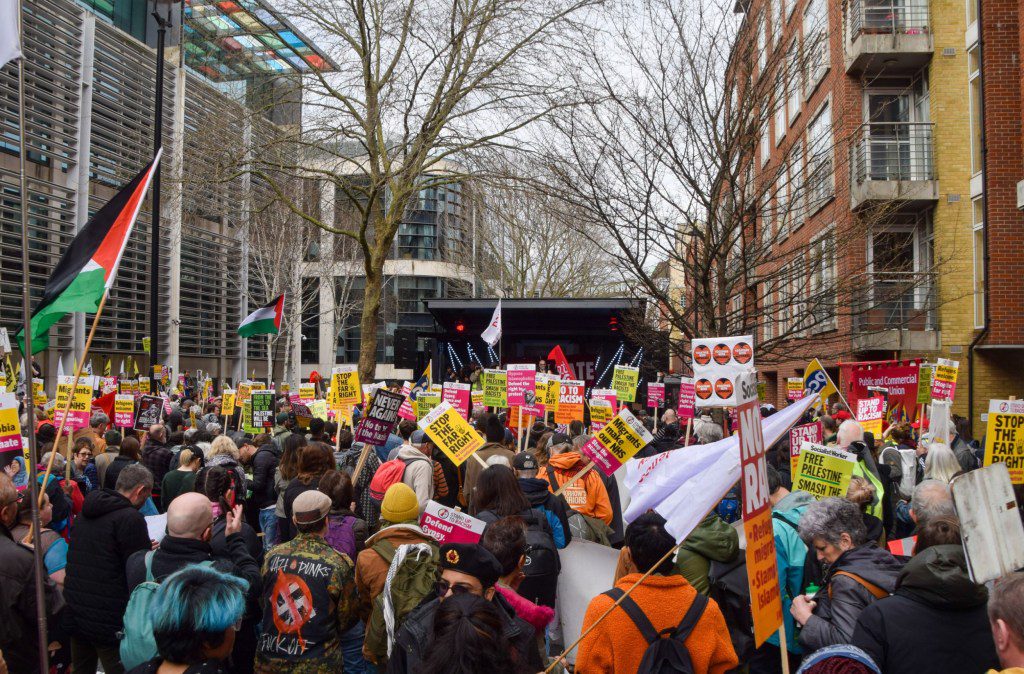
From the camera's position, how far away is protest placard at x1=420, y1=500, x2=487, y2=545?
4.84 meters

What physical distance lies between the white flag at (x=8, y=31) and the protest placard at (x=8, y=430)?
12.0 feet

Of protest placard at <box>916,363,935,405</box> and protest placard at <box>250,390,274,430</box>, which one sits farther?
protest placard at <box>250,390,274,430</box>

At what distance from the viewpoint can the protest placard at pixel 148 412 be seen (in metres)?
12.3

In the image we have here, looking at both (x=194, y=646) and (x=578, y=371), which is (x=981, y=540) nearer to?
(x=194, y=646)

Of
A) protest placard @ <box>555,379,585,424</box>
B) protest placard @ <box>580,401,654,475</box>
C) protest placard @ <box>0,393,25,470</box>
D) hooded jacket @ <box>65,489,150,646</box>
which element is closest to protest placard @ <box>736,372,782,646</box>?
protest placard @ <box>580,401,654,475</box>

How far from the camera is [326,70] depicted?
19.5m

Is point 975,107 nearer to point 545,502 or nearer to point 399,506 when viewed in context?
point 545,502

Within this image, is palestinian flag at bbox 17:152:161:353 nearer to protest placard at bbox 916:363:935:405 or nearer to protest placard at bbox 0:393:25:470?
protest placard at bbox 0:393:25:470

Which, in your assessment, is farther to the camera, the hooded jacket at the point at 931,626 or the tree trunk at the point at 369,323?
the tree trunk at the point at 369,323

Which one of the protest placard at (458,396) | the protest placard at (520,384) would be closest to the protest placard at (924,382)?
the protest placard at (520,384)

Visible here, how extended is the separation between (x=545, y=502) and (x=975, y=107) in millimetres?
18250

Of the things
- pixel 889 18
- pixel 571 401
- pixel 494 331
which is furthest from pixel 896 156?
pixel 571 401

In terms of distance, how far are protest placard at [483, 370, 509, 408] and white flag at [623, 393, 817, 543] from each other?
26.5 feet

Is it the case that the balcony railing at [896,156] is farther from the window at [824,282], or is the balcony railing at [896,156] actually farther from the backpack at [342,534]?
the backpack at [342,534]
